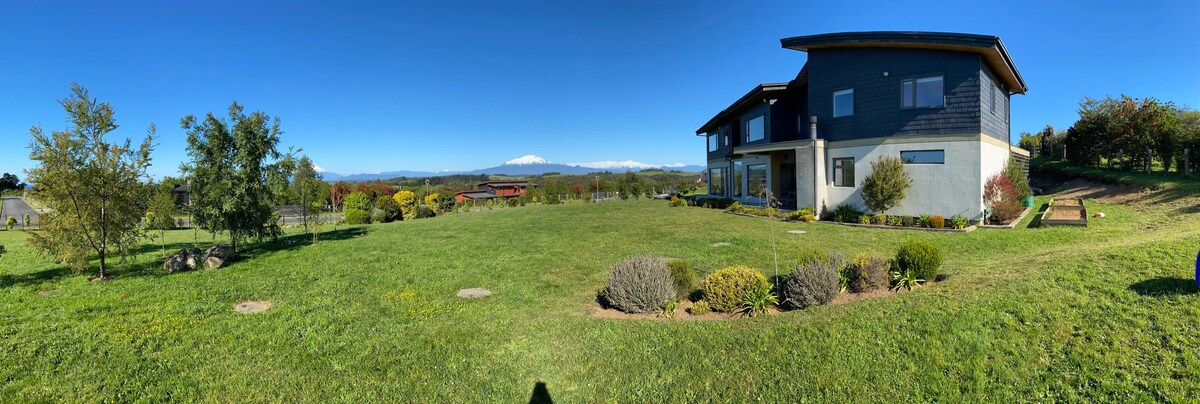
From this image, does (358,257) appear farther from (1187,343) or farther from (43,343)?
(1187,343)

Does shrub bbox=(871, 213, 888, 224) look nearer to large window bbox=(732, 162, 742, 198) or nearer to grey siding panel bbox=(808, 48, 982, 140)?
grey siding panel bbox=(808, 48, 982, 140)

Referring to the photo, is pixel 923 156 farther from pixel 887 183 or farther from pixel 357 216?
pixel 357 216

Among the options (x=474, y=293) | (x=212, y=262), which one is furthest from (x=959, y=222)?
(x=212, y=262)

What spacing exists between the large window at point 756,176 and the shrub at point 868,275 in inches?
652

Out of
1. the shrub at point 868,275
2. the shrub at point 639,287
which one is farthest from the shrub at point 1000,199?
the shrub at point 639,287

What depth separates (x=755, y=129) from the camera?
80.0ft

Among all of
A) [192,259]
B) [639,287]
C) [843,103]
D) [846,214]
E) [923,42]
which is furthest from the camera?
[843,103]

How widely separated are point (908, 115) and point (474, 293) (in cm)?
1615


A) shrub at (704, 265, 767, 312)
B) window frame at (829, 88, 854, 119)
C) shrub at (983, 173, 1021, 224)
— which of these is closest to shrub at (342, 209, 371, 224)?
shrub at (704, 265, 767, 312)

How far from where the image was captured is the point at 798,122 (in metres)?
21.6

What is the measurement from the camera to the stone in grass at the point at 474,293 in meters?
8.01

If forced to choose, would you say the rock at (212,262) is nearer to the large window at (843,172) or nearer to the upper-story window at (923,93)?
the large window at (843,172)

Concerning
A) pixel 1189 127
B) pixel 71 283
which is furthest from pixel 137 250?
pixel 1189 127

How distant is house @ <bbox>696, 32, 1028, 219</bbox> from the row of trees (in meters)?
8.05
